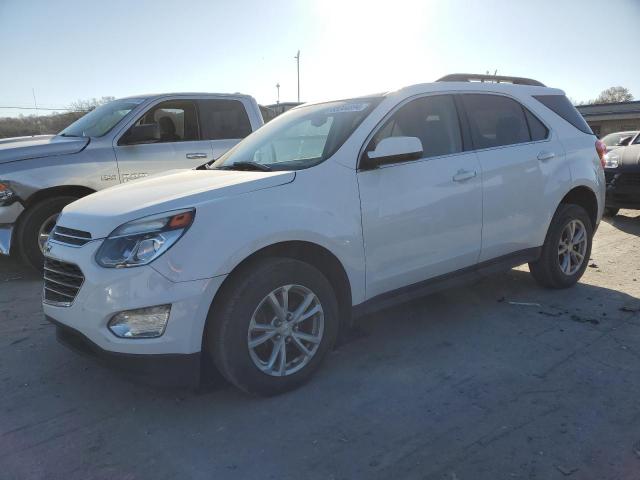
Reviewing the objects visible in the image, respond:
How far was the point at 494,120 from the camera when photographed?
4.16 metres

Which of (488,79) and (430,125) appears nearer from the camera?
(430,125)

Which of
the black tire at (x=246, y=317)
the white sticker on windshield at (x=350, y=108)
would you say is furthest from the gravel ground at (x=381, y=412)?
the white sticker on windshield at (x=350, y=108)

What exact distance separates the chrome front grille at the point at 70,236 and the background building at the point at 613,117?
3487cm

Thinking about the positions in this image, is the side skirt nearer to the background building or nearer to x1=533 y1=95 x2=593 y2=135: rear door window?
x1=533 y1=95 x2=593 y2=135: rear door window

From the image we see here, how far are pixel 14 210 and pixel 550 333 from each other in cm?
524

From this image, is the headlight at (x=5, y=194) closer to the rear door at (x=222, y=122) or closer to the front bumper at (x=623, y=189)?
the rear door at (x=222, y=122)

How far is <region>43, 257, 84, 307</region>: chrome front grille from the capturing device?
274 cm

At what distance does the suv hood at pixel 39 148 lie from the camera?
17.3 feet

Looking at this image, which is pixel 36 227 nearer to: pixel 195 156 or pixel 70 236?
pixel 195 156

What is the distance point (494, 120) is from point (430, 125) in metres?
0.77

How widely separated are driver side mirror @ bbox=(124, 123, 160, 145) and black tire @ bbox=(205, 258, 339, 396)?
3.67 m

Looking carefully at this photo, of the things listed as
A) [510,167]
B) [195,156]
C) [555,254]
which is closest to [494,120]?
[510,167]

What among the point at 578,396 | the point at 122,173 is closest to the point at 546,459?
the point at 578,396

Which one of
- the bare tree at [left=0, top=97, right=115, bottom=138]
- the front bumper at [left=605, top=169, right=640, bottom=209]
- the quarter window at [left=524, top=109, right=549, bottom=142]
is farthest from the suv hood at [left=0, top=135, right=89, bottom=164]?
the bare tree at [left=0, top=97, right=115, bottom=138]
